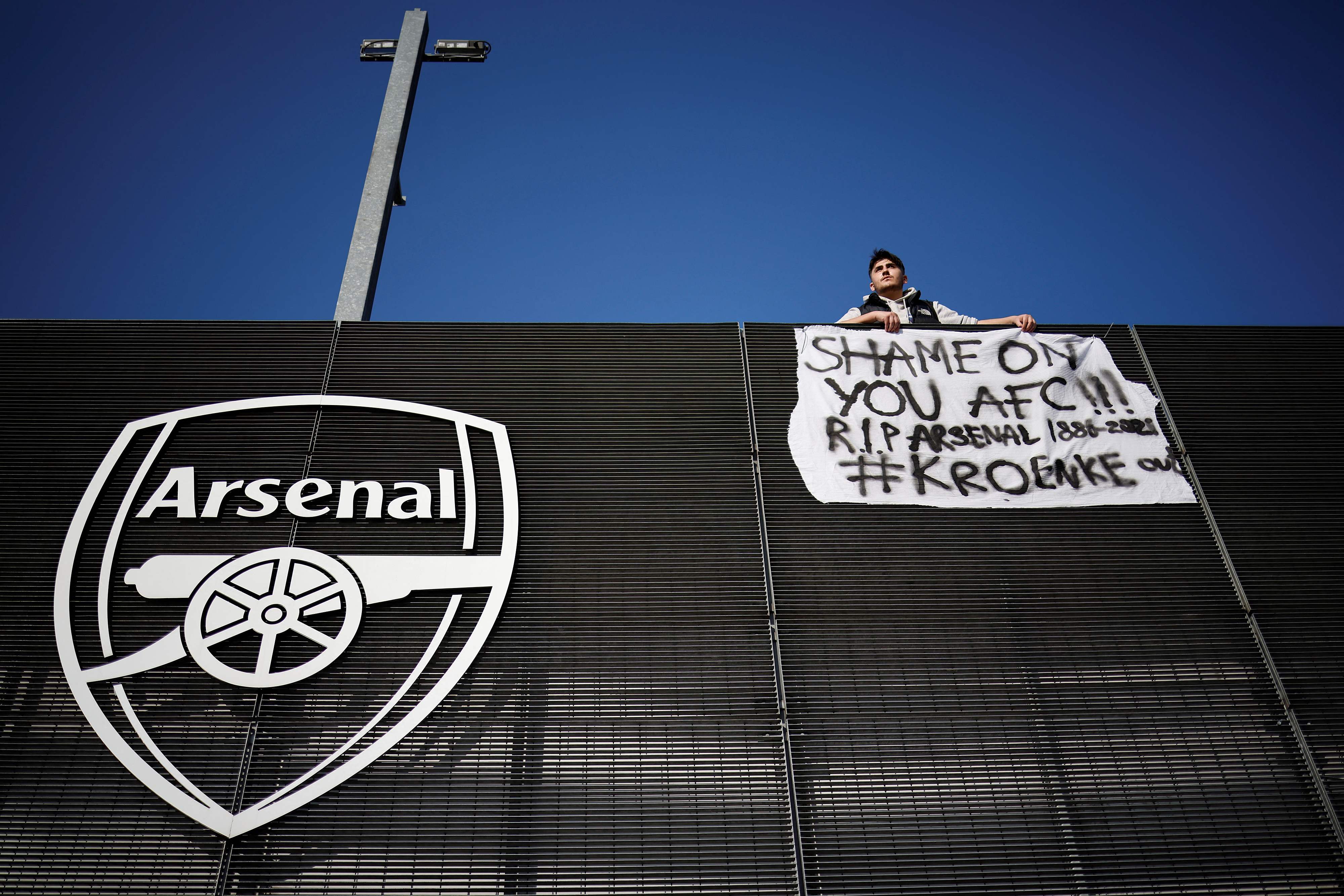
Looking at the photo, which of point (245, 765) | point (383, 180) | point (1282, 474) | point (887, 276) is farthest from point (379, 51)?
point (1282, 474)

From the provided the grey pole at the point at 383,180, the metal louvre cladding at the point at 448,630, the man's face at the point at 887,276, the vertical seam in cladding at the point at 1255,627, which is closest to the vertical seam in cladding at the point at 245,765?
the metal louvre cladding at the point at 448,630

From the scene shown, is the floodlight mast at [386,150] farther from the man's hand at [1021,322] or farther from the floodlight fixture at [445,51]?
the man's hand at [1021,322]

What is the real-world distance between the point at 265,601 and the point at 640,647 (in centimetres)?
164

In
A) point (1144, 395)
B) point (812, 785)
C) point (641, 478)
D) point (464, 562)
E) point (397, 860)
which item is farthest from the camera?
point (1144, 395)

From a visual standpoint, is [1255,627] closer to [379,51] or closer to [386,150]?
[386,150]

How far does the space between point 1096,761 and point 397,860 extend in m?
2.79

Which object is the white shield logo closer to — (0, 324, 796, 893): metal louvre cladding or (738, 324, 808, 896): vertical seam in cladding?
(0, 324, 796, 893): metal louvre cladding

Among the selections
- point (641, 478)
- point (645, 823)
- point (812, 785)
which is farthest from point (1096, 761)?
point (641, 478)

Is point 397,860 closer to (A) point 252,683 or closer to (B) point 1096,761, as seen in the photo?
(A) point 252,683

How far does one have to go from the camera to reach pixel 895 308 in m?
5.17

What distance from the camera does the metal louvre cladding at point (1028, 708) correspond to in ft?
10.9

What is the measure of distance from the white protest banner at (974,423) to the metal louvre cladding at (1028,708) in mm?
132

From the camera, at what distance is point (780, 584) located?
3.94 m

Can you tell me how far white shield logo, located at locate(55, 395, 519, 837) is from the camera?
342cm
